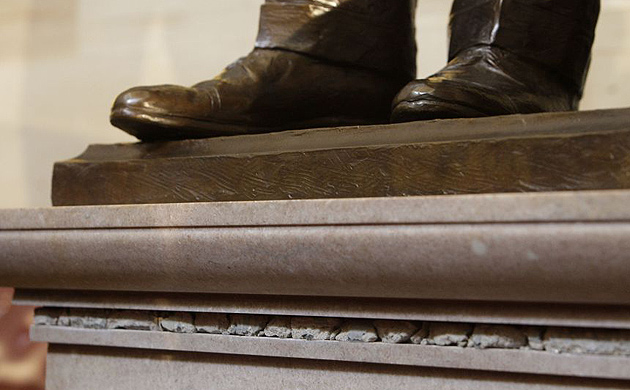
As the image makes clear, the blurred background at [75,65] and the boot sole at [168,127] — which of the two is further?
the blurred background at [75,65]

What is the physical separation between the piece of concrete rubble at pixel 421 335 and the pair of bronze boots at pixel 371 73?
160 millimetres

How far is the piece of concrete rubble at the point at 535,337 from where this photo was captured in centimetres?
57

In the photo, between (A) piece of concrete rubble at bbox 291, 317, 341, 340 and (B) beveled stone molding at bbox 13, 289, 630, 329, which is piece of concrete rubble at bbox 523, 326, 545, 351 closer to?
(B) beveled stone molding at bbox 13, 289, 630, 329

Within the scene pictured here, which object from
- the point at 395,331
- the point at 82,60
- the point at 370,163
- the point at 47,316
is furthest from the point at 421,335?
the point at 82,60

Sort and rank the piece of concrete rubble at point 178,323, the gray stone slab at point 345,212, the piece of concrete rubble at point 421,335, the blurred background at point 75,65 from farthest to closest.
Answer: the blurred background at point 75,65 → the piece of concrete rubble at point 178,323 → the piece of concrete rubble at point 421,335 → the gray stone slab at point 345,212

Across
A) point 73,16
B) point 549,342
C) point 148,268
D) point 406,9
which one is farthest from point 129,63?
point 549,342

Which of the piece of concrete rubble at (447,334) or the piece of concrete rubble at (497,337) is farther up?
the piece of concrete rubble at (497,337)

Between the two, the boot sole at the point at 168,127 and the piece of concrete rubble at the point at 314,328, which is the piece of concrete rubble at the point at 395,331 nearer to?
the piece of concrete rubble at the point at 314,328

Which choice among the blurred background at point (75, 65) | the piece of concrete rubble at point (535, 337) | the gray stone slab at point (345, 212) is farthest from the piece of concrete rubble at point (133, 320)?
the blurred background at point (75, 65)

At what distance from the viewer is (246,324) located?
0.69 m

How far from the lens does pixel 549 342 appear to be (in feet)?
1.86

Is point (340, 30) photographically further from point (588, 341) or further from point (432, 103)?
point (588, 341)

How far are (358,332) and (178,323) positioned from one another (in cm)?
17

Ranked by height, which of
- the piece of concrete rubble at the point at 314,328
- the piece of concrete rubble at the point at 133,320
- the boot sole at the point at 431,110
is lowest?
the piece of concrete rubble at the point at 133,320
